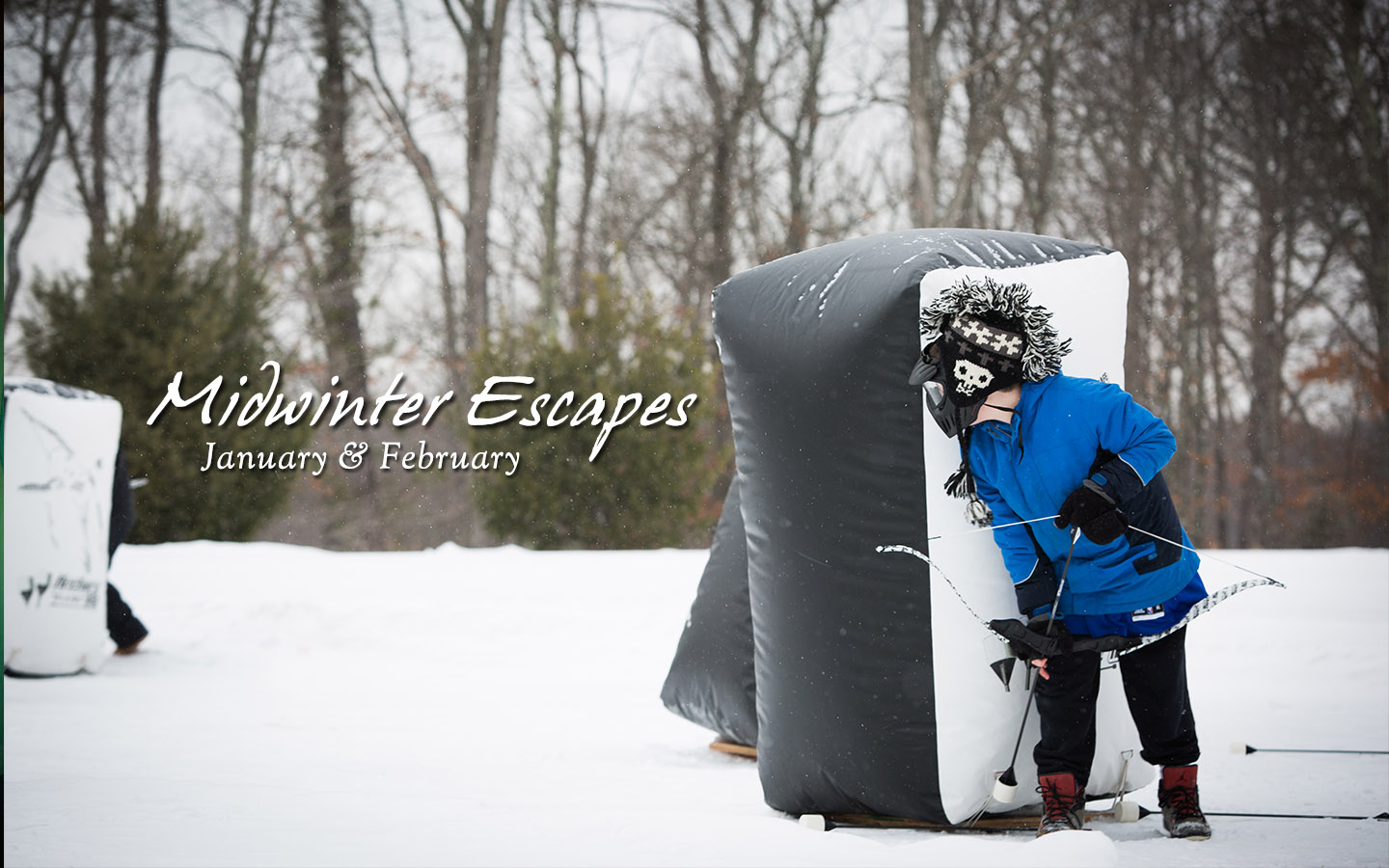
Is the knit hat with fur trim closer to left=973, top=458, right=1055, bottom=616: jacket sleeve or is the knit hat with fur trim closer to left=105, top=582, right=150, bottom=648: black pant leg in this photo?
left=973, top=458, right=1055, bottom=616: jacket sleeve

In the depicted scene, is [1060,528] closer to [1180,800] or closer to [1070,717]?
[1070,717]

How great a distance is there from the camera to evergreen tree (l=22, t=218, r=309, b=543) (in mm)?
12672

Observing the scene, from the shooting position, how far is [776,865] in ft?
7.77

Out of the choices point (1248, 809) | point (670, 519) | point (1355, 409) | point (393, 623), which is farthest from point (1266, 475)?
point (1248, 809)

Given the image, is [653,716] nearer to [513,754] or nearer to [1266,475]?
[513,754]

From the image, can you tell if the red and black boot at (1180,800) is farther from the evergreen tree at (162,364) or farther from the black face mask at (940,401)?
the evergreen tree at (162,364)

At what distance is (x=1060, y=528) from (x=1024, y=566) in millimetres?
142

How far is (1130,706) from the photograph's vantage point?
2.88 meters

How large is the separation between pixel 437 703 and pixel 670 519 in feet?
20.7

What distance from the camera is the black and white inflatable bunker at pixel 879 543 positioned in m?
2.87

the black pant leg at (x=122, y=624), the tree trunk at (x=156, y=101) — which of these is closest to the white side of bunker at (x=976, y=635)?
the black pant leg at (x=122, y=624)

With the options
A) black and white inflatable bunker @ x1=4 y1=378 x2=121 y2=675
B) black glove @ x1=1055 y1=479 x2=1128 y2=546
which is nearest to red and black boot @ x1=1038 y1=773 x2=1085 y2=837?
black glove @ x1=1055 y1=479 x2=1128 y2=546

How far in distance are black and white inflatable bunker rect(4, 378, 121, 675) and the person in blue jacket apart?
16.8 feet

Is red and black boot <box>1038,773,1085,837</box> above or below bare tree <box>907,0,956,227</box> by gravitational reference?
below
